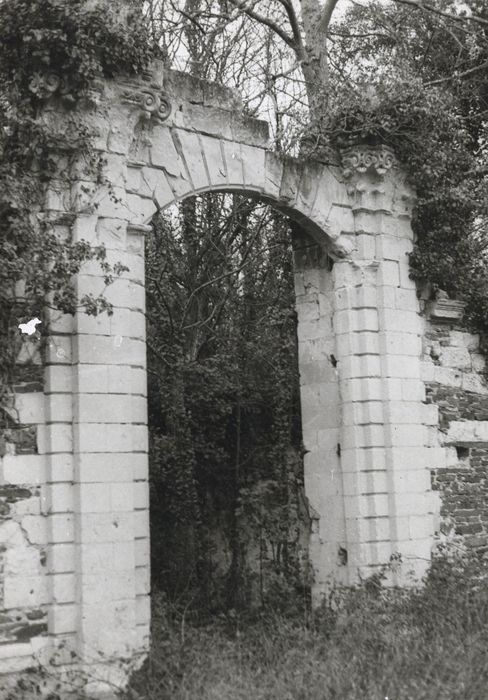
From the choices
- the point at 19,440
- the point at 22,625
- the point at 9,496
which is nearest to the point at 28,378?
the point at 19,440

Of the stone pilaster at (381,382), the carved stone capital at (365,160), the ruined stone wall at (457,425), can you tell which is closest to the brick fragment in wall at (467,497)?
the ruined stone wall at (457,425)

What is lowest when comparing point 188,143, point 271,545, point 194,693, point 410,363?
point 194,693

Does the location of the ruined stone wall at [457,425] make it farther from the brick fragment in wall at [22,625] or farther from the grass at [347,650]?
the brick fragment in wall at [22,625]

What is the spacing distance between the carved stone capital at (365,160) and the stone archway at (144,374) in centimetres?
2

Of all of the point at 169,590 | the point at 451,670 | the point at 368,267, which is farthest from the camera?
the point at 169,590

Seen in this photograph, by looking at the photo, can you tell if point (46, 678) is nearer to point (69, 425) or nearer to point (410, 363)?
point (69, 425)

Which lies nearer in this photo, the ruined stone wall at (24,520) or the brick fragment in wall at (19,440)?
the ruined stone wall at (24,520)

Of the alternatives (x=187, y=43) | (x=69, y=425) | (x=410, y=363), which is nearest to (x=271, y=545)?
(x=410, y=363)

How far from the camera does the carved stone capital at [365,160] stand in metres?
9.09

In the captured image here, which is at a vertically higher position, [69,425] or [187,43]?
[187,43]

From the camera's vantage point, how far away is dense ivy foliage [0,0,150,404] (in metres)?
6.72

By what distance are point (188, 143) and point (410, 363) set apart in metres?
3.08

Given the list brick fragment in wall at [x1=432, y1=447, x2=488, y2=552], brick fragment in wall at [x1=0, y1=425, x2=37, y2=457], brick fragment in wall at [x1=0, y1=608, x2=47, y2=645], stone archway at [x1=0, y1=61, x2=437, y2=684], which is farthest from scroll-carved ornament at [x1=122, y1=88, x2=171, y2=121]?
brick fragment in wall at [x1=432, y1=447, x2=488, y2=552]

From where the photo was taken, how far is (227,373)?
1066 cm
